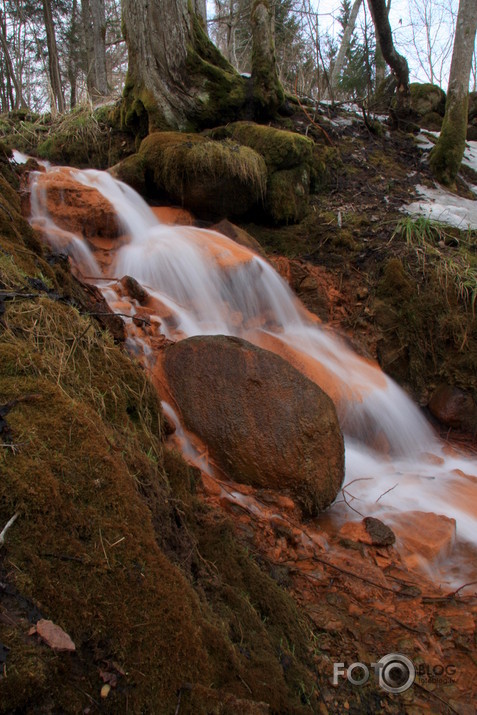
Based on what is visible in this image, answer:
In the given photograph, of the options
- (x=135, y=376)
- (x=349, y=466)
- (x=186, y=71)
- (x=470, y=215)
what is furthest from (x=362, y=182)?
(x=135, y=376)

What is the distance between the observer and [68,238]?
5062 millimetres

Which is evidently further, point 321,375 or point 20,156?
point 20,156

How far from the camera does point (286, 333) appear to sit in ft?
17.5

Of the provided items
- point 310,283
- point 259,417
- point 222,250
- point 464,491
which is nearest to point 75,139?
point 222,250

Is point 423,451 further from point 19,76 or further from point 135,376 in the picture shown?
point 19,76

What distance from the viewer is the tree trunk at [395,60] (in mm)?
9109

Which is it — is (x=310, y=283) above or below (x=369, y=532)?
above

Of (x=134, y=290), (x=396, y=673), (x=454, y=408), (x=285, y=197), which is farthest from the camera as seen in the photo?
(x=285, y=197)

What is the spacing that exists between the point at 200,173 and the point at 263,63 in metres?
3.78

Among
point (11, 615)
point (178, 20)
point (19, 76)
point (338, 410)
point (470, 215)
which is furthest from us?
point (19, 76)

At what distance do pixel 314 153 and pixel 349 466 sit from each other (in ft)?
19.9

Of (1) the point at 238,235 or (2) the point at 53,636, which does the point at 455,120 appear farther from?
(2) the point at 53,636

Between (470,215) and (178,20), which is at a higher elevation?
(178,20)

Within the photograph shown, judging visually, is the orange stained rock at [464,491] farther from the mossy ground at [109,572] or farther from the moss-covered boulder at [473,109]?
the moss-covered boulder at [473,109]
